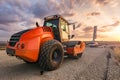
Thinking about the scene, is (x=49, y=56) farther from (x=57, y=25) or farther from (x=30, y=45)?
(x=57, y=25)

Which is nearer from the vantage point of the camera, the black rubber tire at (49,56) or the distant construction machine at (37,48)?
the distant construction machine at (37,48)

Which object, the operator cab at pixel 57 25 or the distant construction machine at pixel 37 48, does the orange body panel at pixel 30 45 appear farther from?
the operator cab at pixel 57 25

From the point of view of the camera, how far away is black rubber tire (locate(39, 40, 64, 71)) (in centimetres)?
744

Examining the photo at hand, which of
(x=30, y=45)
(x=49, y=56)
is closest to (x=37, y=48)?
(x=30, y=45)

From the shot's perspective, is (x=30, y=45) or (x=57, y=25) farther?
(x=57, y=25)

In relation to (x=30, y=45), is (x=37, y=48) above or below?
below

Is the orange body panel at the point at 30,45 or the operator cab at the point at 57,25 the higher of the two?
the operator cab at the point at 57,25

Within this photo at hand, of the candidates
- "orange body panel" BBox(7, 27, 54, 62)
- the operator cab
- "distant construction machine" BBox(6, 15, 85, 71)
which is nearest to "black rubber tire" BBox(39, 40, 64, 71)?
"distant construction machine" BBox(6, 15, 85, 71)

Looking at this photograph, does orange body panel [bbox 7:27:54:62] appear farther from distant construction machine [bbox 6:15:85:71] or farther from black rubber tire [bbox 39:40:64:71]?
black rubber tire [bbox 39:40:64:71]

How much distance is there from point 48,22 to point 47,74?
4259 millimetres

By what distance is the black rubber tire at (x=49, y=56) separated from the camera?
7.44 meters

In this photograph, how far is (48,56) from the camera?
7.48 m

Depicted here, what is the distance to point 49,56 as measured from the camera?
7.52 m

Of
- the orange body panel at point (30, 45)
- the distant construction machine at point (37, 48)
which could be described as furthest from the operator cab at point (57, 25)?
the orange body panel at point (30, 45)
